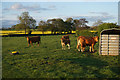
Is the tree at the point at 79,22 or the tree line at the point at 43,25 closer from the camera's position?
the tree line at the point at 43,25

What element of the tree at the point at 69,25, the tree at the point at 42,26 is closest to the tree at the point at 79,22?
the tree at the point at 69,25

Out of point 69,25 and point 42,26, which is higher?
point 69,25

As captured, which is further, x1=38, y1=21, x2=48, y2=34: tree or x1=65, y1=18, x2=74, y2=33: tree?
x1=65, y1=18, x2=74, y2=33: tree

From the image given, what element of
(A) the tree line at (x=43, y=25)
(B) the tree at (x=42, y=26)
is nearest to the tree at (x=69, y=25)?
(A) the tree line at (x=43, y=25)

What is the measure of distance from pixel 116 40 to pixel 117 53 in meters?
1.67

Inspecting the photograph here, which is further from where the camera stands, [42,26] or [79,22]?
[79,22]

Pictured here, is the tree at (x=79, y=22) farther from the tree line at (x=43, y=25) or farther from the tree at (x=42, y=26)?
the tree at (x=42, y=26)

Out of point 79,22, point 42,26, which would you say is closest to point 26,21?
point 42,26

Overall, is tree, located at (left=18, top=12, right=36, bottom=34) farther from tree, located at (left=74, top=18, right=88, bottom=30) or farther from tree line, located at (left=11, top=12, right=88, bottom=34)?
tree, located at (left=74, top=18, right=88, bottom=30)

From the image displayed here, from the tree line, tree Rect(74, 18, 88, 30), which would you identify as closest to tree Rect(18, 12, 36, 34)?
the tree line

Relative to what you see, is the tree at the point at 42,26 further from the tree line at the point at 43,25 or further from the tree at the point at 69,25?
the tree at the point at 69,25

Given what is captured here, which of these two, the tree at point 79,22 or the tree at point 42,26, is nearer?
A: the tree at point 42,26

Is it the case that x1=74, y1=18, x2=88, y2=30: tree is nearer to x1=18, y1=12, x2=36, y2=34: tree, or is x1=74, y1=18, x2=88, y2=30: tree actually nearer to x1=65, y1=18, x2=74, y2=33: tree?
x1=65, y1=18, x2=74, y2=33: tree

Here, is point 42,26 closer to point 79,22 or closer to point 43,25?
point 43,25
